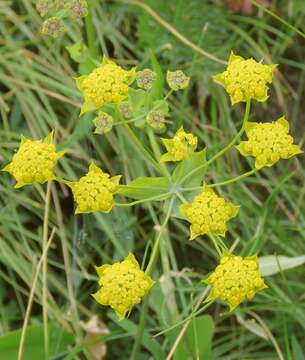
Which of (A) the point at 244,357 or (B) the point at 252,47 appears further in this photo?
(B) the point at 252,47

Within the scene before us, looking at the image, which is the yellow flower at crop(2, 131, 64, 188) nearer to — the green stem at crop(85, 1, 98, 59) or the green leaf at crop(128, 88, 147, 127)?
the green leaf at crop(128, 88, 147, 127)

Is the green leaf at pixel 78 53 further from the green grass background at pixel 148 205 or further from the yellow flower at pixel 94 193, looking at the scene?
the yellow flower at pixel 94 193

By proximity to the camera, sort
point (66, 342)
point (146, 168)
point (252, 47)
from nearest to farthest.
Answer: point (66, 342) → point (146, 168) → point (252, 47)

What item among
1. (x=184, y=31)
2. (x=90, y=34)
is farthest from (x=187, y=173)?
(x=184, y=31)

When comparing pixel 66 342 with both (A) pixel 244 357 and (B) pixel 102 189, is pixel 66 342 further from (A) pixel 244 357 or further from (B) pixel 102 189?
(B) pixel 102 189

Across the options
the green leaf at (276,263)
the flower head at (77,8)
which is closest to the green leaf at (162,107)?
the flower head at (77,8)

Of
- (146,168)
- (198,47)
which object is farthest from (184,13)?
(146,168)
